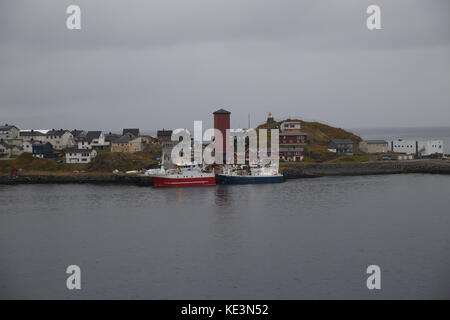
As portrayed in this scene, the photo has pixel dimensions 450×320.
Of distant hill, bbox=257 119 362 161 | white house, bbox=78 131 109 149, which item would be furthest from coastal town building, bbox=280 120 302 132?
white house, bbox=78 131 109 149

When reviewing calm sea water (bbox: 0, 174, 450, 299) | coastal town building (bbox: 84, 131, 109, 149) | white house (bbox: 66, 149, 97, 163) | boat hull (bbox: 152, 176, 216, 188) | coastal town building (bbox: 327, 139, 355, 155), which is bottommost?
calm sea water (bbox: 0, 174, 450, 299)

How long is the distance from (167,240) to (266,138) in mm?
45617

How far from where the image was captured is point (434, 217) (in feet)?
101

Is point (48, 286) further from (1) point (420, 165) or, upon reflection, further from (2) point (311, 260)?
(1) point (420, 165)

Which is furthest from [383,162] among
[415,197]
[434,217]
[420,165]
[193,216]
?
[193,216]

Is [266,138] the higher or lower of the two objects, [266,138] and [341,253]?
the higher

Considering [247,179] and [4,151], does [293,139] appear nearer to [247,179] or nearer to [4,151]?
[247,179]

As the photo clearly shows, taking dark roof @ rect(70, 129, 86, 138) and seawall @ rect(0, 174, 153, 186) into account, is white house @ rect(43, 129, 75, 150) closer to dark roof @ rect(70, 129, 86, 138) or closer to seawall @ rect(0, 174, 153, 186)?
dark roof @ rect(70, 129, 86, 138)

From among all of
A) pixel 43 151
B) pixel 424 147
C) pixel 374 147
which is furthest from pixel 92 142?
pixel 424 147

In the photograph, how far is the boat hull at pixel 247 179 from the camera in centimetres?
5259

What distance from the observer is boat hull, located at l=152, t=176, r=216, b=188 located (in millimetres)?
50562

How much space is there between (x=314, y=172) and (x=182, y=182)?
16.3 metres

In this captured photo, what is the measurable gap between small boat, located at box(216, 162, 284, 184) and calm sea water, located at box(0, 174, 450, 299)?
10183mm

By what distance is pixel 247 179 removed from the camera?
174ft
